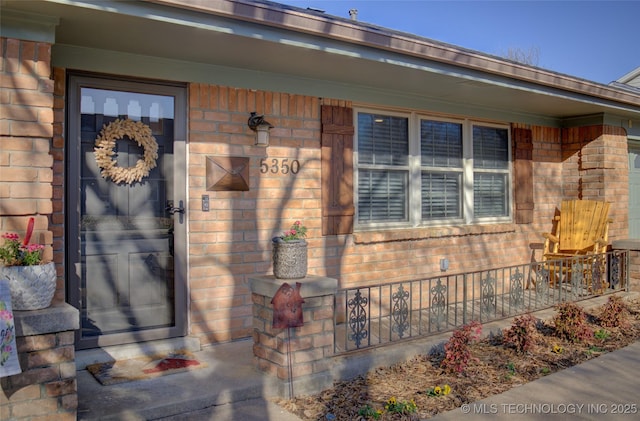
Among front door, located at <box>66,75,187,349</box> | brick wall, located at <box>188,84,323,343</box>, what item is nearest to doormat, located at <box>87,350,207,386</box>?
front door, located at <box>66,75,187,349</box>

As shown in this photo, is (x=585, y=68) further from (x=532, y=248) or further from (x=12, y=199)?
(x=12, y=199)

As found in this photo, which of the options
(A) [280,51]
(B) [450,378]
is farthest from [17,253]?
(B) [450,378]

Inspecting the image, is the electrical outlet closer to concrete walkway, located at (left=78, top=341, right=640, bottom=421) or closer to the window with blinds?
concrete walkway, located at (left=78, top=341, right=640, bottom=421)

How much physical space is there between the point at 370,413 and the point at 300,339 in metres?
0.68

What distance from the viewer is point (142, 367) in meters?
4.06

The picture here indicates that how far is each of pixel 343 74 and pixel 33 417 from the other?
372 cm

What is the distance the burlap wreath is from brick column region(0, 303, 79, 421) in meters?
1.61

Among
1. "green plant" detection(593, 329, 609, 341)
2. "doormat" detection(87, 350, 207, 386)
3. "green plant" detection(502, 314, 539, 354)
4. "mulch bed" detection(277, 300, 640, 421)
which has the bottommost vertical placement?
"mulch bed" detection(277, 300, 640, 421)

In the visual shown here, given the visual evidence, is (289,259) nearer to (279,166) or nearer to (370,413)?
(370,413)

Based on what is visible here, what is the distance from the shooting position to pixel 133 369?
402 cm

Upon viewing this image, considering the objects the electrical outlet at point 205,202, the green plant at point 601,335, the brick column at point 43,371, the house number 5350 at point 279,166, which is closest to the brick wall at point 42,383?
the brick column at point 43,371

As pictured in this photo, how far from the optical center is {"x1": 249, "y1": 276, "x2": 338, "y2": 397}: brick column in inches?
145

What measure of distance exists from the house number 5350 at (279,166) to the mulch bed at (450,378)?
80.5 inches

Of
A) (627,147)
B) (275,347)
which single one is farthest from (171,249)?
(627,147)
